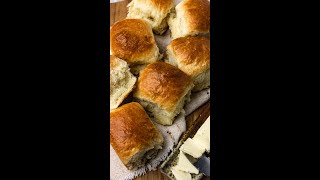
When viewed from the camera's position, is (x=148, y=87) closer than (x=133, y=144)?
No

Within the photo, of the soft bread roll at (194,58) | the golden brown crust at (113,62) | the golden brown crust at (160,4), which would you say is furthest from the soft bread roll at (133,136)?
the golden brown crust at (160,4)

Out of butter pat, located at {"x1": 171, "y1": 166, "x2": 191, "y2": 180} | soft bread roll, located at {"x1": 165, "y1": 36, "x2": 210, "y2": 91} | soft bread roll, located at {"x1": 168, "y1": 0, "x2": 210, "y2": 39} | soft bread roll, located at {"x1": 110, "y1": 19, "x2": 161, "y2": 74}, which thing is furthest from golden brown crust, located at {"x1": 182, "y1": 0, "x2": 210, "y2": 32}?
butter pat, located at {"x1": 171, "y1": 166, "x2": 191, "y2": 180}

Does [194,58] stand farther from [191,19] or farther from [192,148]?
[192,148]

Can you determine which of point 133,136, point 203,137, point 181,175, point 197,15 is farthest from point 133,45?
point 181,175

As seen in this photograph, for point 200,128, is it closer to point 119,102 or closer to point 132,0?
point 119,102

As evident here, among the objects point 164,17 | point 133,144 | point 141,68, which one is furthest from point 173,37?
point 133,144

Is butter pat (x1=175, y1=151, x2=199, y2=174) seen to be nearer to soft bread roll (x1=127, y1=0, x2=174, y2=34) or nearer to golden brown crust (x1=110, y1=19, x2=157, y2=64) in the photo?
golden brown crust (x1=110, y1=19, x2=157, y2=64)
